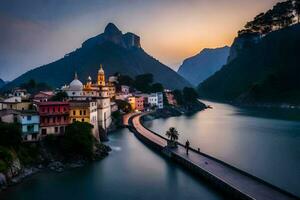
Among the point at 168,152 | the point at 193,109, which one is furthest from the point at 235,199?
the point at 193,109

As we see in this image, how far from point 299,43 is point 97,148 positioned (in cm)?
13379

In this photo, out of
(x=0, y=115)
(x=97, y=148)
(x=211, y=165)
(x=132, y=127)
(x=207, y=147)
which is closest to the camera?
(x=211, y=165)

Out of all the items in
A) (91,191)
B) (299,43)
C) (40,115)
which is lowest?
(91,191)

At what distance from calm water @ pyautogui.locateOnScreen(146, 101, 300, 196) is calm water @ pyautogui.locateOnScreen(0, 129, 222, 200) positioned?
8.39 metres

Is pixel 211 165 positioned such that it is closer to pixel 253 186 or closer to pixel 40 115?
pixel 253 186

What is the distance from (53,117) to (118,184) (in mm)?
14150

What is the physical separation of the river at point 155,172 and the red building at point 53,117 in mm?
6991

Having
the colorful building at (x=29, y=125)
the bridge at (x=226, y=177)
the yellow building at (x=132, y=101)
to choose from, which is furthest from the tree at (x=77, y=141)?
the yellow building at (x=132, y=101)

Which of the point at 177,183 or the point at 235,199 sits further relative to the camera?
the point at 177,183

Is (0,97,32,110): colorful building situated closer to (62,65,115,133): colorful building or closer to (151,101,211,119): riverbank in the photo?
(62,65,115,133): colorful building

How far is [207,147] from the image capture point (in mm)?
58438

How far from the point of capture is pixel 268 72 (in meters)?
158

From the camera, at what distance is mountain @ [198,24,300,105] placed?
14038 cm

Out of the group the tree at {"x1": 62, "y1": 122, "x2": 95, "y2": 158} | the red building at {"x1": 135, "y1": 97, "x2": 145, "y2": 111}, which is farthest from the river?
the red building at {"x1": 135, "y1": 97, "x2": 145, "y2": 111}
